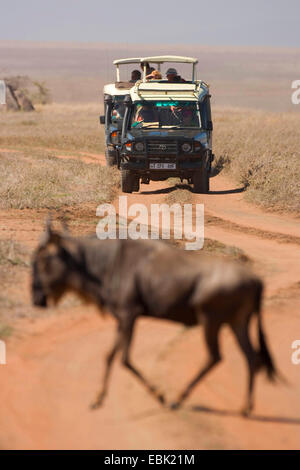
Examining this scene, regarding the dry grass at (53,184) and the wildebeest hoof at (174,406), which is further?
the dry grass at (53,184)

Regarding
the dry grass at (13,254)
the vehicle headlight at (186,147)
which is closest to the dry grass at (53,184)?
the vehicle headlight at (186,147)

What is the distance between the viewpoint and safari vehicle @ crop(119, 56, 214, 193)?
16.2 meters

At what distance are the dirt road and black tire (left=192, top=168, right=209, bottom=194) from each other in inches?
332

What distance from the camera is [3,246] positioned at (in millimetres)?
9977

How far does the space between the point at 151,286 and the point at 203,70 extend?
122m

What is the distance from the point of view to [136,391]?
5973 millimetres

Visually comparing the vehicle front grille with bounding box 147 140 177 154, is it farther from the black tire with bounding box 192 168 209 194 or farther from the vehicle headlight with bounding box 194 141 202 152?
the black tire with bounding box 192 168 209 194

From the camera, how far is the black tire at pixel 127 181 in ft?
54.7

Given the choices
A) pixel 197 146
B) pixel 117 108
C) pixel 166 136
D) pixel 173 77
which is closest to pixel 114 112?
pixel 117 108

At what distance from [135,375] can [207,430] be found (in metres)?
0.74

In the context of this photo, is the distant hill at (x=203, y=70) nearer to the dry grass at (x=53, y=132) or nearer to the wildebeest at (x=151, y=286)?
the dry grass at (x=53, y=132)

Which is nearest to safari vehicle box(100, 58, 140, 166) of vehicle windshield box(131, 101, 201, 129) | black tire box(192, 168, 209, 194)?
vehicle windshield box(131, 101, 201, 129)

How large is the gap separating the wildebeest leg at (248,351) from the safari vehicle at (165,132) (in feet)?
35.5

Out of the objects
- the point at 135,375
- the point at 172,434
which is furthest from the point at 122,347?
the point at 172,434
